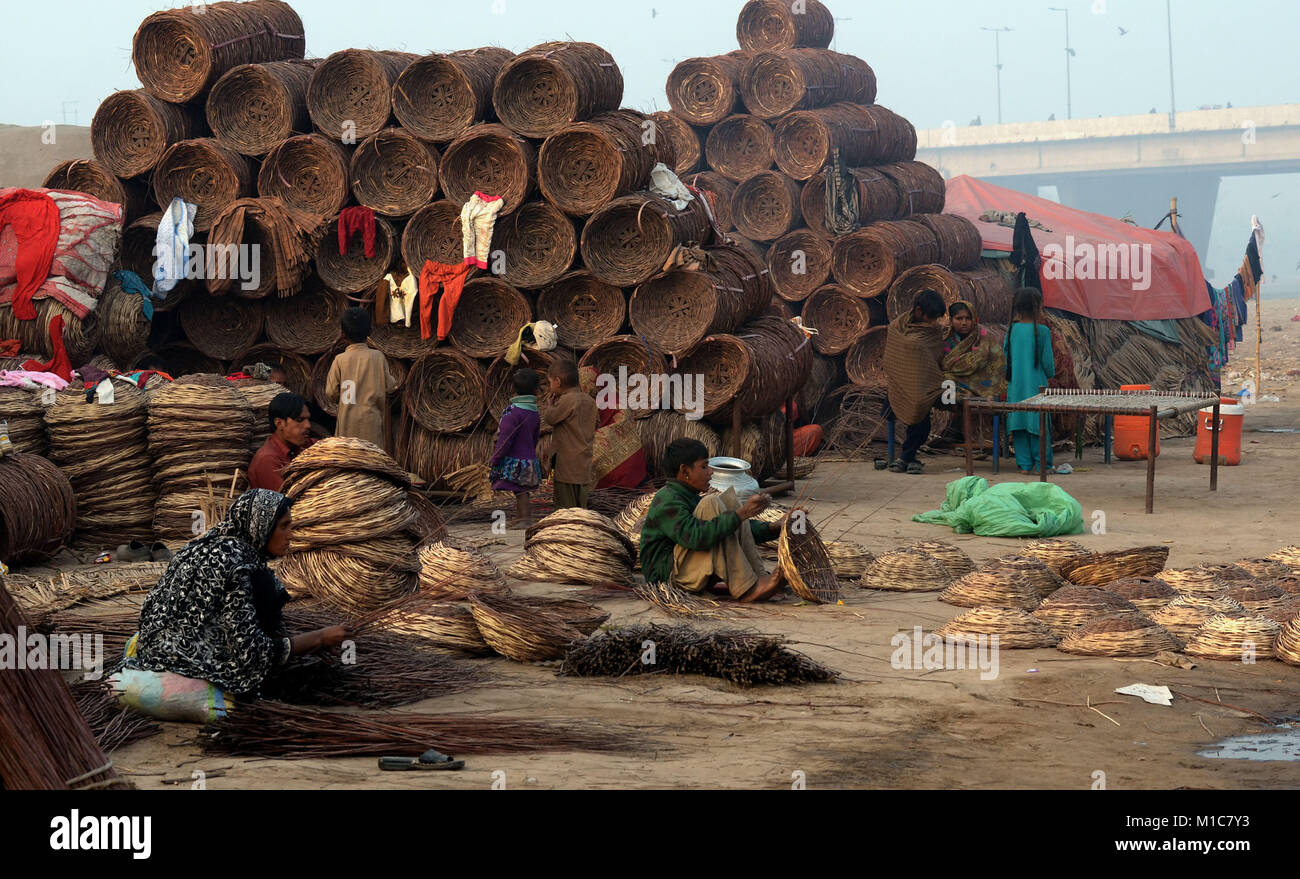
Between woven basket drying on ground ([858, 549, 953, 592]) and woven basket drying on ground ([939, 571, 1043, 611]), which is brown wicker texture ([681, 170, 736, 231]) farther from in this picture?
woven basket drying on ground ([939, 571, 1043, 611])

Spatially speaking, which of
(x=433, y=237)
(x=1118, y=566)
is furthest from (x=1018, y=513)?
(x=433, y=237)

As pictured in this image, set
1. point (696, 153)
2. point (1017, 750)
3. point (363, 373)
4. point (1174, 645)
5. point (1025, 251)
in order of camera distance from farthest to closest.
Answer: point (696, 153), point (1025, 251), point (363, 373), point (1174, 645), point (1017, 750)

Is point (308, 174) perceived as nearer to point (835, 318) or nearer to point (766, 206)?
point (835, 318)

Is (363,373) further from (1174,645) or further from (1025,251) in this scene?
(1025,251)

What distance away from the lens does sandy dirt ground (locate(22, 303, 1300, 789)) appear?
4582 mm

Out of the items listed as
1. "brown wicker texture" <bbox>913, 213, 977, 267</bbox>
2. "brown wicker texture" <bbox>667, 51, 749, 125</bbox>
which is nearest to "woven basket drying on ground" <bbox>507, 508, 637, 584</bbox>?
"brown wicker texture" <bbox>913, 213, 977, 267</bbox>

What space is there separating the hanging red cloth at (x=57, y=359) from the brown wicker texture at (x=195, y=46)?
2.79 meters

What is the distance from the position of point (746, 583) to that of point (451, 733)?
2934 millimetres

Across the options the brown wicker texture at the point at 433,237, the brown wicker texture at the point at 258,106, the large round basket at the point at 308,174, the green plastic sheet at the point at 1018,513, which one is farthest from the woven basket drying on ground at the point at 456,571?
the brown wicker texture at the point at 258,106

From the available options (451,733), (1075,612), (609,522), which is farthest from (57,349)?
(1075,612)

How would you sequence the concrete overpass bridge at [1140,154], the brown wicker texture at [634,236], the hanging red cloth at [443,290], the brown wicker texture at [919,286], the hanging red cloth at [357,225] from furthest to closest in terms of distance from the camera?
the concrete overpass bridge at [1140,154] → the brown wicker texture at [919,286] → the hanging red cloth at [357,225] → the hanging red cloth at [443,290] → the brown wicker texture at [634,236]

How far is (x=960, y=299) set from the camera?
15.2 meters

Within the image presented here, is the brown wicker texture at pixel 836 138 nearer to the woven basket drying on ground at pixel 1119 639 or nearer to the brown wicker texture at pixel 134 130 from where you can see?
the brown wicker texture at pixel 134 130

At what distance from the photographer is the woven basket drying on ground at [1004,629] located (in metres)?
6.63
